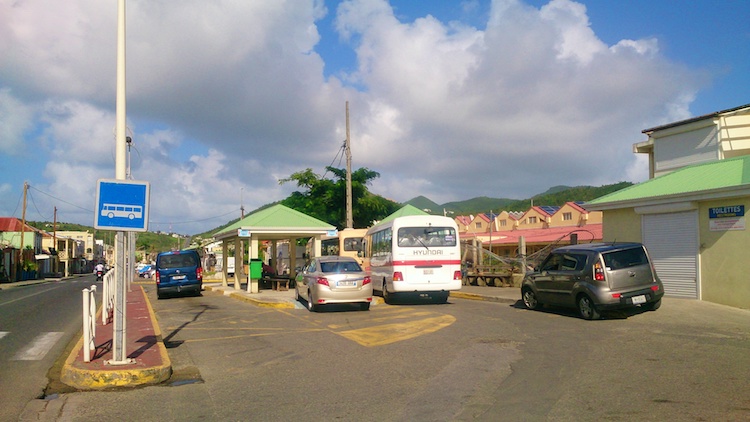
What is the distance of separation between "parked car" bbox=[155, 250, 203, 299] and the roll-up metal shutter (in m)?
17.9

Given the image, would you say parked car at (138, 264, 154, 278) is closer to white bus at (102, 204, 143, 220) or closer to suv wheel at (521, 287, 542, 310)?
suv wheel at (521, 287, 542, 310)

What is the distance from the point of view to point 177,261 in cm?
2564

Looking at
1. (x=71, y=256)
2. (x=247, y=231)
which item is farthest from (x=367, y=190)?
(x=71, y=256)

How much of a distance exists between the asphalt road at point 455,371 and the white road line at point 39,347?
88.5 inches

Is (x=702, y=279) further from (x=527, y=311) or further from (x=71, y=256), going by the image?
(x=71, y=256)

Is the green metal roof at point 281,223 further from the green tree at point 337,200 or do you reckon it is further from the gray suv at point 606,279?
the green tree at point 337,200

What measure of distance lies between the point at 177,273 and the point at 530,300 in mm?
15382

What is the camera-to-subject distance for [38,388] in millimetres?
7930

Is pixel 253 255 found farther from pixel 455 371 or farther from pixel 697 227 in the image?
pixel 455 371

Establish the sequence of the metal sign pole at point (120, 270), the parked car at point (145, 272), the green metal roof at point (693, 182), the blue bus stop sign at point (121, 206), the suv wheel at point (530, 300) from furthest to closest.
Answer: the parked car at point (145, 272) < the suv wheel at point (530, 300) < the green metal roof at point (693, 182) < the metal sign pole at point (120, 270) < the blue bus stop sign at point (121, 206)

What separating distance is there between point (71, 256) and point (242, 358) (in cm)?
10010

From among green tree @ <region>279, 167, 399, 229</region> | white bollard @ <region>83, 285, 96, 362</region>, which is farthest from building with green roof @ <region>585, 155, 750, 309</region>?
green tree @ <region>279, 167, 399, 229</region>

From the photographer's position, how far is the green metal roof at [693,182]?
15.5m

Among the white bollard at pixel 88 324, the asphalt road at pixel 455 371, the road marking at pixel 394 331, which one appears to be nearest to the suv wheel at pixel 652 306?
the asphalt road at pixel 455 371
